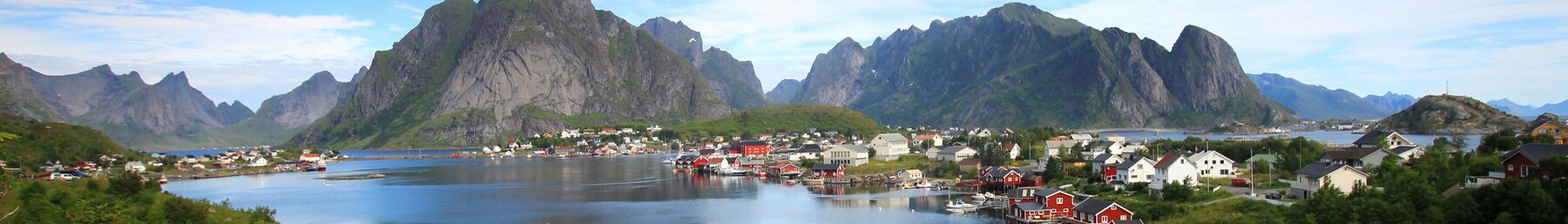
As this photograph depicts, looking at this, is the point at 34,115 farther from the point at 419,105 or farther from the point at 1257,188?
the point at 1257,188

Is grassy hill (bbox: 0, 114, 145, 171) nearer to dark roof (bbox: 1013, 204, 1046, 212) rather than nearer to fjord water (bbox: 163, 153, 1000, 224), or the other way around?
fjord water (bbox: 163, 153, 1000, 224)

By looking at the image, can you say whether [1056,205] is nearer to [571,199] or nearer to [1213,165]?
[1213,165]

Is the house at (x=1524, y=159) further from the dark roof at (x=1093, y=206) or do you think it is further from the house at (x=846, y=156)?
the house at (x=846, y=156)

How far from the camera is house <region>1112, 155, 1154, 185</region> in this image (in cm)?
4022

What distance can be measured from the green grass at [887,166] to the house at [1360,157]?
23.2 meters

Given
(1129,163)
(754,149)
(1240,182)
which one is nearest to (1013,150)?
(1129,163)

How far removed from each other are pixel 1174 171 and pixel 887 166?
25395mm

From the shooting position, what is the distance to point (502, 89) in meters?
172

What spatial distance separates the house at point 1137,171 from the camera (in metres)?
40.2

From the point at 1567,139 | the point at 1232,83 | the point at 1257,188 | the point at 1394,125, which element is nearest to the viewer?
the point at 1257,188

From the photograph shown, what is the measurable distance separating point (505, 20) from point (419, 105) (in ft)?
64.1

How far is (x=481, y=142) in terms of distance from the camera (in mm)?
156000

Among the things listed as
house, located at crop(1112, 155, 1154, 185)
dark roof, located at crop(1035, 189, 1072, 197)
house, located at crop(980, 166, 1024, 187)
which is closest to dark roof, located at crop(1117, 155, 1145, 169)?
house, located at crop(1112, 155, 1154, 185)

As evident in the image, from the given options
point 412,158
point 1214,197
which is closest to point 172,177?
point 412,158
